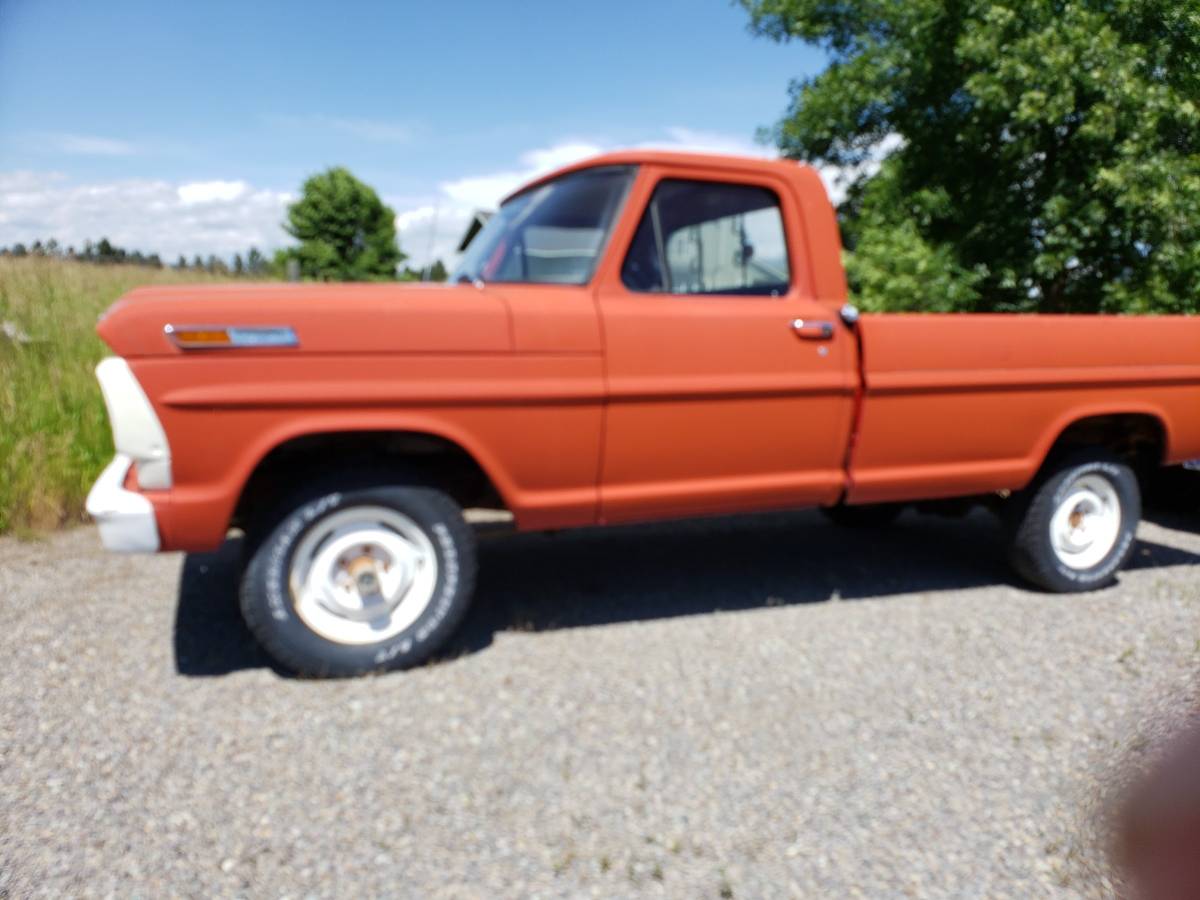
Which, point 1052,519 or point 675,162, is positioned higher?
point 675,162

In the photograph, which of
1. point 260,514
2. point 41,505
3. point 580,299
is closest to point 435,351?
point 580,299

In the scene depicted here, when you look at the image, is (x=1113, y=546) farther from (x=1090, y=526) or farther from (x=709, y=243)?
(x=709, y=243)

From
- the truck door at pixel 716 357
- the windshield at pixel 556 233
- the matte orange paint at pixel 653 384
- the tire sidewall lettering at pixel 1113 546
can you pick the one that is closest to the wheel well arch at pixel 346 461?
the matte orange paint at pixel 653 384

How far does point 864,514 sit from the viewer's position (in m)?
5.42

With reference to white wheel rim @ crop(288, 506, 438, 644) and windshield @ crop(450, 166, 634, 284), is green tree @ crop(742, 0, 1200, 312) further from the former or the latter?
white wheel rim @ crop(288, 506, 438, 644)

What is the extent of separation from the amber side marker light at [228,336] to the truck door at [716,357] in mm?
1182

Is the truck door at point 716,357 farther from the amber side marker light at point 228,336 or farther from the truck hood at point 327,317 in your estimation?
the amber side marker light at point 228,336

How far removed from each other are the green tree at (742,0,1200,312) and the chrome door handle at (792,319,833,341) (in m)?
6.02

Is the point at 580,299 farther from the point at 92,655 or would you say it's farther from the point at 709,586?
the point at 92,655

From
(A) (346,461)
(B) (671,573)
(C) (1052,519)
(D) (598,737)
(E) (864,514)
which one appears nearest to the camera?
(D) (598,737)

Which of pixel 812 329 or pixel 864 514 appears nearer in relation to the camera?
pixel 812 329

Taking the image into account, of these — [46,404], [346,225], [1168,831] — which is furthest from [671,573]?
[346,225]

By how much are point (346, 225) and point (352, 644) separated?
165 ft

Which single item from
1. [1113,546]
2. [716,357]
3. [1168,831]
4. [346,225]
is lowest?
[1113,546]
